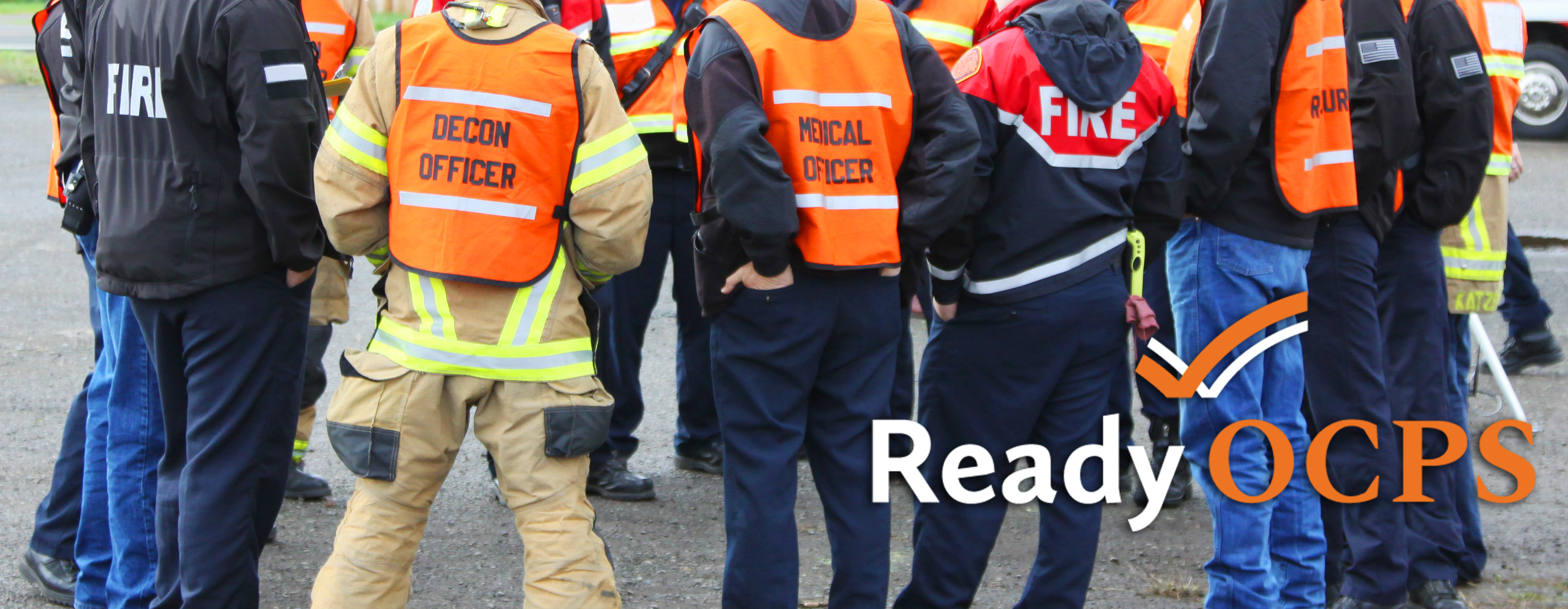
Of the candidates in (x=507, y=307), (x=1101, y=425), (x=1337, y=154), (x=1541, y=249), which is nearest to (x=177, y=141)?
(x=507, y=307)

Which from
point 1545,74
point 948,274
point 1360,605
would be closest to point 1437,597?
point 1360,605

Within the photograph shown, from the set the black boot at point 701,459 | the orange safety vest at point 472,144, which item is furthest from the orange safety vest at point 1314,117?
the black boot at point 701,459

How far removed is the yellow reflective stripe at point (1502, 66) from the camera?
426 cm

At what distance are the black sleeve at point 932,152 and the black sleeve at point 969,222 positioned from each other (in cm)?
4

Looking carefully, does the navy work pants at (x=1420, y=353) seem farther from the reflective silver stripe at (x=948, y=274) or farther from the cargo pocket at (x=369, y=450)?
the cargo pocket at (x=369, y=450)

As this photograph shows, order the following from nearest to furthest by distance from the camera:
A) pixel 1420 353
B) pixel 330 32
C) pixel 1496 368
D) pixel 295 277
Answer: pixel 295 277 < pixel 1420 353 < pixel 330 32 < pixel 1496 368

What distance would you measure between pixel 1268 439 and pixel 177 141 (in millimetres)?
2938

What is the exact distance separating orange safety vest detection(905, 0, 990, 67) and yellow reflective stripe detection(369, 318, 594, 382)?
7.48 ft

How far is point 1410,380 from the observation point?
4.08 metres

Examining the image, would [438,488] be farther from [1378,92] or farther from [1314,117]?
[1378,92]

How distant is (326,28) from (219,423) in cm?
185

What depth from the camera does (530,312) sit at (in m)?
3.17

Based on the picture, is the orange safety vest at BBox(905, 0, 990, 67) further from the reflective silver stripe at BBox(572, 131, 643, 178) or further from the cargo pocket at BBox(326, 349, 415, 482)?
A: the cargo pocket at BBox(326, 349, 415, 482)

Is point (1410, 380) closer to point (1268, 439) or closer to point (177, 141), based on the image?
point (1268, 439)
